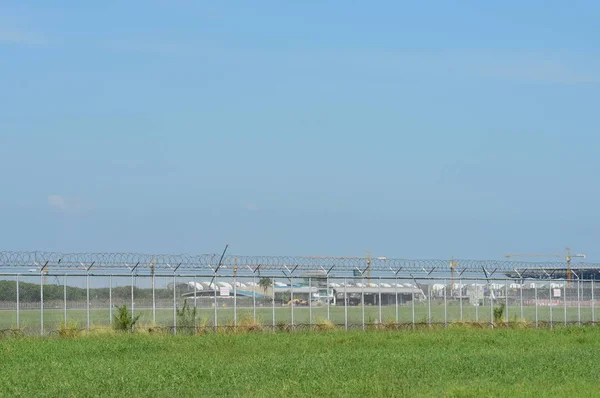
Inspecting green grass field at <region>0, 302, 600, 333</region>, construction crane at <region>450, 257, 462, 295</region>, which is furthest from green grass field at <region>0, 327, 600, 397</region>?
construction crane at <region>450, 257, 462, 295</region>

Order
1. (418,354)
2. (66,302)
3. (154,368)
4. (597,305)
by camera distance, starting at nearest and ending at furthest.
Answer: (154,368)
(418,354)
(66,302)
(597,305)

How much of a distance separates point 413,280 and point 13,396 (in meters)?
30.9

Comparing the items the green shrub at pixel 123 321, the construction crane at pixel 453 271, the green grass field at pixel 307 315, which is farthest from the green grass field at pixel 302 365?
the construction crane at pixel 453 271

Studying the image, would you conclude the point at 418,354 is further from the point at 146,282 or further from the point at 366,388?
the point at 146,282

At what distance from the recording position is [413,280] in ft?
164

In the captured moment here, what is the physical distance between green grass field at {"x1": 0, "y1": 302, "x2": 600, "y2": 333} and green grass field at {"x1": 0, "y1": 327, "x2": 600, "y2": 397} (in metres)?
3.41

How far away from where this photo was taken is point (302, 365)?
88.4ft

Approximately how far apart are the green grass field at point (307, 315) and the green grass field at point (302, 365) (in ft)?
11.2

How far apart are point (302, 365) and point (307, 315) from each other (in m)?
18.9

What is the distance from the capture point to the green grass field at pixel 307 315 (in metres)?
39.5

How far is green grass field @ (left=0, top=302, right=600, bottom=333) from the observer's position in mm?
39531

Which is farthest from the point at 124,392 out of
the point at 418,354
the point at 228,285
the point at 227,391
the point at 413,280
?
the point at 413,280

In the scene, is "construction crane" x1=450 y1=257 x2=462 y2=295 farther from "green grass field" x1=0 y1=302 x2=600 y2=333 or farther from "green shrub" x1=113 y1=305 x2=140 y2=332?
"green shrub" x1=113 y1=305 x2=140 y2=332

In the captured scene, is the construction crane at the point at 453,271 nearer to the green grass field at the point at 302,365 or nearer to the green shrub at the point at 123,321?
the green grass field at the point at 302,365
